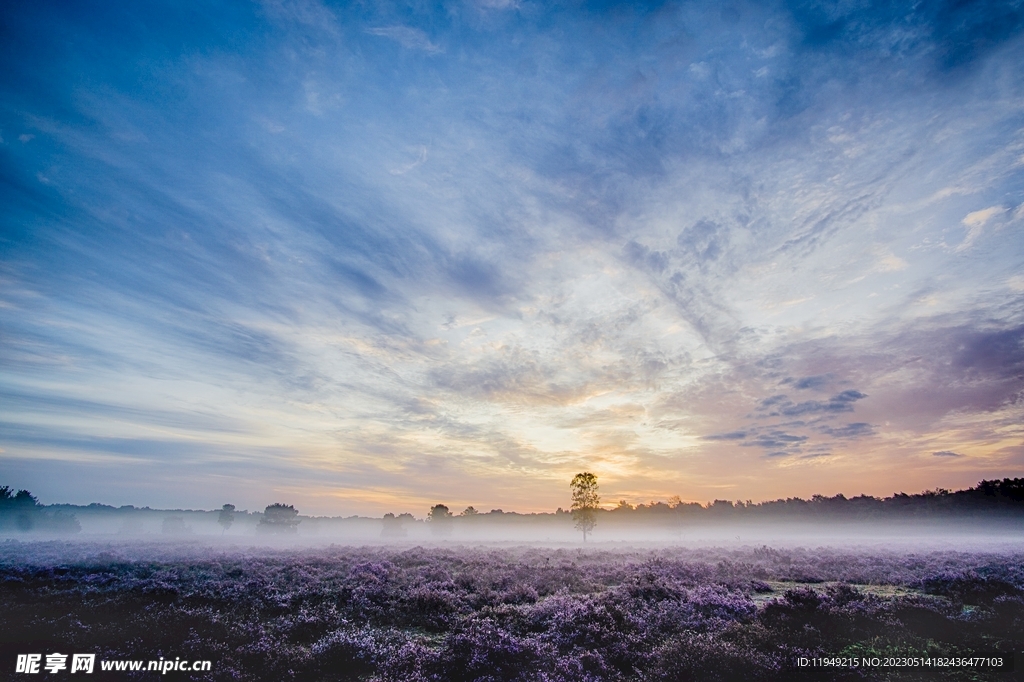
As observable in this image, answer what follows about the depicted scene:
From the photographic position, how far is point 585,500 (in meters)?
68.8

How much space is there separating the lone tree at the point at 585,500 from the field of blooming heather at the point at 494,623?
51.3 m

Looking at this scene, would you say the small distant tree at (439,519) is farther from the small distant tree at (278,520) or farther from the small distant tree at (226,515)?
the small distant tree at (226,515)

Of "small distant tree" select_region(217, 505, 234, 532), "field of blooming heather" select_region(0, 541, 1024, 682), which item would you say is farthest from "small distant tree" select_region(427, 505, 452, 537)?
"field of blooming heather" select_region(0, 541, 1024, 682)

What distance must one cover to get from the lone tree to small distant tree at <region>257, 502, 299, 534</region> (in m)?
74.6

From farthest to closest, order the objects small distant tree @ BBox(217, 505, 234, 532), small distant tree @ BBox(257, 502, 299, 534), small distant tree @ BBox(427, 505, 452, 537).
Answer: small distant tree @ BBox(427, 505, 452, 537)
small distant tree @ BBox(217, 505, 234, 532)
small distant tree @ BBox(257, 502, 299, 534)

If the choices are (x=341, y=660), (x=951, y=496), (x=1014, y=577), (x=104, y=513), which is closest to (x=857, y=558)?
(x=1014, y=577)

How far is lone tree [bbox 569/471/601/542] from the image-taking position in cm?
6869

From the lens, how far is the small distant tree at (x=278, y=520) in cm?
9556

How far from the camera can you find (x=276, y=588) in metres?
16.0

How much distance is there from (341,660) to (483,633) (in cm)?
361

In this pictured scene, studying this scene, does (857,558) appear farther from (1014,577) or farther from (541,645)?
(541,645)

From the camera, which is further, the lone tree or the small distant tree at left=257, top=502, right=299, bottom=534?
the small distant tree at left=257, top=502, right=299, bottom=534

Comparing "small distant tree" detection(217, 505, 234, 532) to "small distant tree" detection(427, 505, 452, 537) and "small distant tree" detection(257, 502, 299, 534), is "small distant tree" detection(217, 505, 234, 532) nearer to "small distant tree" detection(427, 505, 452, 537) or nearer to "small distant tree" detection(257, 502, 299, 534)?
"small distant tree" detection(257, 502, 299, 534)

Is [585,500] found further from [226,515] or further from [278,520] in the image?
[226,515]
